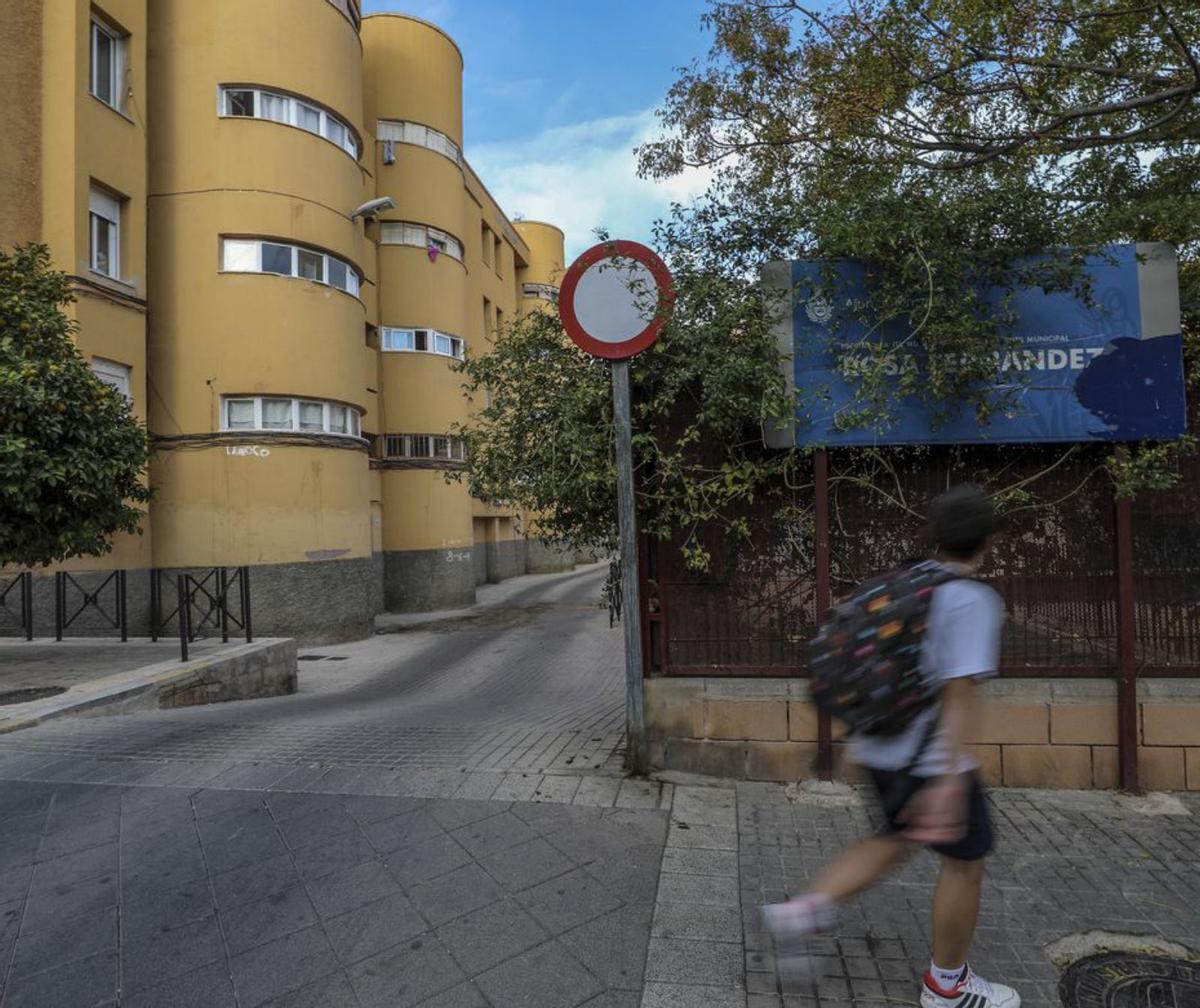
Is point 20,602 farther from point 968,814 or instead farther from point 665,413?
point 968,814

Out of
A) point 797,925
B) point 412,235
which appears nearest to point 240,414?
point 412,235

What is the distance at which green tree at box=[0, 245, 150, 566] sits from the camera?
7.12 metres

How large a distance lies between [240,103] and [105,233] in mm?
3753

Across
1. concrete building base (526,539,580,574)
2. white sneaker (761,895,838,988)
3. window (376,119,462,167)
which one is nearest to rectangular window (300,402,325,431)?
window (376,119,462,167)

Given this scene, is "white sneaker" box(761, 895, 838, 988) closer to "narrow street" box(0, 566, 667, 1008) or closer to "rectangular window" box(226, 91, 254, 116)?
"narrow street" box(0, 566, 667, 1008)

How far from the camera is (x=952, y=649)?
2133 mm

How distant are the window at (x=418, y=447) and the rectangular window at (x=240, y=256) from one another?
6.83 metres

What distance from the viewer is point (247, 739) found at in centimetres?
521

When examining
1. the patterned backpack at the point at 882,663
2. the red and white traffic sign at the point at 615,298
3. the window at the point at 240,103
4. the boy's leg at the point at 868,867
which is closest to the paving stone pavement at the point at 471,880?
the boy's leg at the point at 868,867

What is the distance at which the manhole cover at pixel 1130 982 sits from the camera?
7.84 feet

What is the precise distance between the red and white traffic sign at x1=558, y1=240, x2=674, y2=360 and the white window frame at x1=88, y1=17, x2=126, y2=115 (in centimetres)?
1257

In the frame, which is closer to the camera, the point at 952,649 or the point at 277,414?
the point at 952,649

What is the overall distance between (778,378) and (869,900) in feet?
7.87

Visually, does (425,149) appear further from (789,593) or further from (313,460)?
(789,593)
